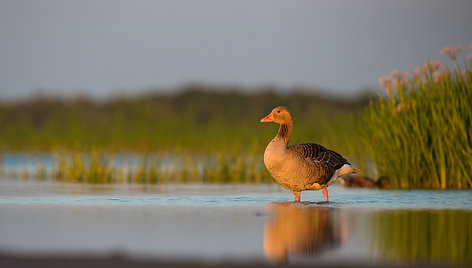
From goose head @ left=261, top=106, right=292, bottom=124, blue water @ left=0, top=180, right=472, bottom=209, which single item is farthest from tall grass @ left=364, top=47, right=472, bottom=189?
goose head @ left=261, top=106, right=292, bottom=124

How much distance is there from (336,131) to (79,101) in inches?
1004

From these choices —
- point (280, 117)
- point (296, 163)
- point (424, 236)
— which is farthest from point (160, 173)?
point (424, 236)

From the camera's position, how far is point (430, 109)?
14.1 metres

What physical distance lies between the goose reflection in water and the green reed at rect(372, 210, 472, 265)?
1.72 ft

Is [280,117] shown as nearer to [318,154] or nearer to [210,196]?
[318,154]

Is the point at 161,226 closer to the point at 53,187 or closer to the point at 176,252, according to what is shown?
the point at 176,252

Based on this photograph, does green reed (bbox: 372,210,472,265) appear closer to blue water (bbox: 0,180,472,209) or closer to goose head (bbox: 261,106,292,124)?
blue water (bbox: 0,180,472,209)

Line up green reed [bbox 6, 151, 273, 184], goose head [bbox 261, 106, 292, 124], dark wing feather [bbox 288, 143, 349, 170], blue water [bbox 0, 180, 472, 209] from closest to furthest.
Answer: blue water [bbox 0, 180, 472, 209] → dark wing feather [bbox 288, 143, 349, 170] → goose head [bbox 261, 106, 292, 124] → green reed [bbox 6, 151, 273, 184]

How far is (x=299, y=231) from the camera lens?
23.7ft

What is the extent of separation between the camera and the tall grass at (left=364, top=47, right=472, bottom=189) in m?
13.6

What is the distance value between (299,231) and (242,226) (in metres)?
0.80

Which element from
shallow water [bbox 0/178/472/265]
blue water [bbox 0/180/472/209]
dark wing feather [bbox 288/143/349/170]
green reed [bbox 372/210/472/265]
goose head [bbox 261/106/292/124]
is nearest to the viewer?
green reed [bbox 372/210/472/265]

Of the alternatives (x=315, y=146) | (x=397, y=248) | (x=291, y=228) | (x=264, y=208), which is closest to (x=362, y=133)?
(x=315, y=146)

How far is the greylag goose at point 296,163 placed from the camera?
10.7 meters
